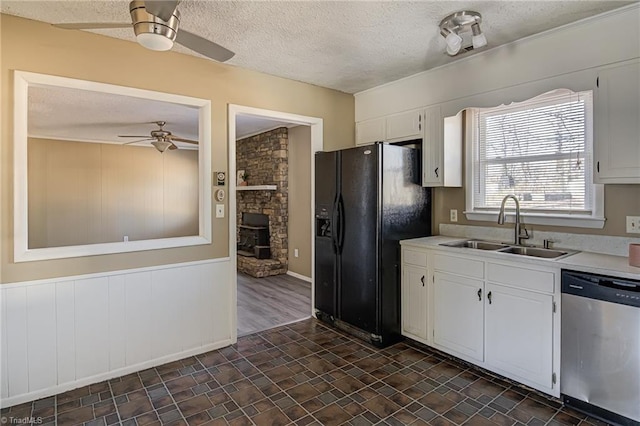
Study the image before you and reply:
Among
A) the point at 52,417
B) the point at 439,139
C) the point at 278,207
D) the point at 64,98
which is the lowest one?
the point at 52,417

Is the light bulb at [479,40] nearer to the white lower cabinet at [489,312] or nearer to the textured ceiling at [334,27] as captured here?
the textured ceiling at [334,27]

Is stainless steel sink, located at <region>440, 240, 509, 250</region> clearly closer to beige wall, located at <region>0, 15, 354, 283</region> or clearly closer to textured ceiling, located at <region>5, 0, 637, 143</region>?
textured ceiling, located at <region>5, 0, 637, 143</region>

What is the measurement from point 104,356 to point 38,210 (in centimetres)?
528

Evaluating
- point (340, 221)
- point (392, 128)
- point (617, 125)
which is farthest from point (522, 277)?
point (392, 128)

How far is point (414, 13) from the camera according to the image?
2273mm

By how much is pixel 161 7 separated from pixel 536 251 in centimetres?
291

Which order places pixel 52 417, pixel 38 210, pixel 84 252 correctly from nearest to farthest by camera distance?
pixel 52 417, pixel 84 252, pixel 38 210

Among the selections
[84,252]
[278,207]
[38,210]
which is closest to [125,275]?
[84,252]

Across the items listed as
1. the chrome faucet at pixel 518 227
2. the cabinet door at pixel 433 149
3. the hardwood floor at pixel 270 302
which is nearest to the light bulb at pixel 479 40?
the cabinet door at pixel 433 149

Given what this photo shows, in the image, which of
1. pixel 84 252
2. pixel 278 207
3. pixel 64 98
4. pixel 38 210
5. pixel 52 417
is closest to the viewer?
pixel 52 417

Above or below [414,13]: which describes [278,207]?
below

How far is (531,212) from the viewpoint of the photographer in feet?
9.50

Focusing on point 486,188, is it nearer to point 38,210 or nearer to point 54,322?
point 54,322

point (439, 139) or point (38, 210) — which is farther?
point (38, 210)
